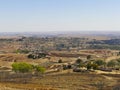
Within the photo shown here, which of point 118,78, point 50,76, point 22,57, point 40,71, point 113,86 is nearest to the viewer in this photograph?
point 113,86

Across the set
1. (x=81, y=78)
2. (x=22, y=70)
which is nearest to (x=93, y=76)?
(x=81, y=78)

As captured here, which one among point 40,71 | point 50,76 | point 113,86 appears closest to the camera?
point 113,86

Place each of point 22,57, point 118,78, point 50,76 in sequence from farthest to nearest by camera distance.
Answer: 1. point 22,57
2. point 50,76
3. point 118,78

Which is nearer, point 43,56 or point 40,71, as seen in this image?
point 40,71

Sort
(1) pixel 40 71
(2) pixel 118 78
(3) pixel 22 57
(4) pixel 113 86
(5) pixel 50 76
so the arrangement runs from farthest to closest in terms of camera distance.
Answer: (3) pixel 22 57 → (1) pixel 40 71 → (5) pixel 50 76 → (2) pixel 118 78 → (4) pixel 113 86

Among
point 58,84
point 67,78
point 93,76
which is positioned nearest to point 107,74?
point 93,76

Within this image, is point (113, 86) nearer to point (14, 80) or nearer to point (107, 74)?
point (107, 74)

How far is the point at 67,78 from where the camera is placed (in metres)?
60.0

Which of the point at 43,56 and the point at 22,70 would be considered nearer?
the point at 22,70

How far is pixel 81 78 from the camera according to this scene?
196ft

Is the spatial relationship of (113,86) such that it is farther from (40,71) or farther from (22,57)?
(22,57)

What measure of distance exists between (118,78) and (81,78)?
25.7ft

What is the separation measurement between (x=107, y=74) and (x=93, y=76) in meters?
3.64

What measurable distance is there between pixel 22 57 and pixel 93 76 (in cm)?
5859
